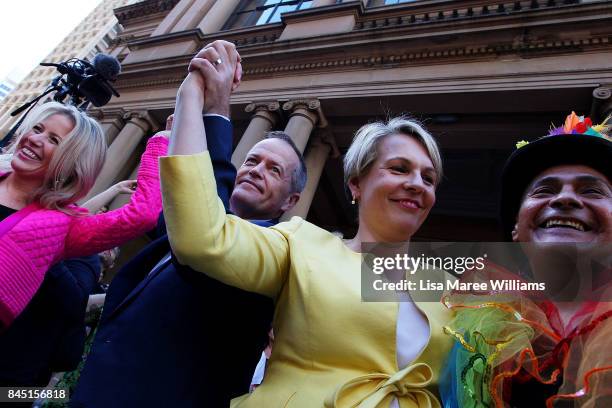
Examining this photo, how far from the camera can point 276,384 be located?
44.9 inches

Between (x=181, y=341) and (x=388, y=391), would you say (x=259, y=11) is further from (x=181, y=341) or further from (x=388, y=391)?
(x=388, y=391)

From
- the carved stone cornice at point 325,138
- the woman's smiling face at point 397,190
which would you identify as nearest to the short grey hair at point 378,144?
the woman's smiling face at point 397,190

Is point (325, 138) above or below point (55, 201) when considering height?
above

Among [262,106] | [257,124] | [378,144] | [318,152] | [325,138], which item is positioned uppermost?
[262,106]

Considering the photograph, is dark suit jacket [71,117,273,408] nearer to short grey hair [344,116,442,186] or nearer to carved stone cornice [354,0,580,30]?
short grey hair [344,116,442,186]

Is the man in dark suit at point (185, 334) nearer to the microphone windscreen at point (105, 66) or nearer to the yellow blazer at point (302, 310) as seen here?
the yellow blazer at point (302, 310)

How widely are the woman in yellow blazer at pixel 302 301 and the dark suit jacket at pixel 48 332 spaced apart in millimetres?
1268

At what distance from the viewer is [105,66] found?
4832 millimetres

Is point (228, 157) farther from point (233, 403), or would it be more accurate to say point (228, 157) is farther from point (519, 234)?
point (519, 234)

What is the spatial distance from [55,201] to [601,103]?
253 inches

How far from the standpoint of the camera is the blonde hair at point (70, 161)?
80.2 inches

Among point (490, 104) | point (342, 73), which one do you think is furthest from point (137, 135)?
point (490, 104)

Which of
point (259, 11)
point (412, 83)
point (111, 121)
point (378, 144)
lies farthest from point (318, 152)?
point (259, 11)

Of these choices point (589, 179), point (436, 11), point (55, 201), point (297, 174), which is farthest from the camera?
point (436, 11)
